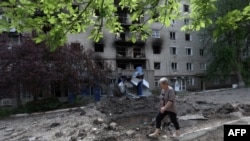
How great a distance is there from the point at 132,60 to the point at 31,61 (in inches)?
1000

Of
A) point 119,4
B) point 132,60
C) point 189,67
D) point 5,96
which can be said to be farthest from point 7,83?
point 189,67

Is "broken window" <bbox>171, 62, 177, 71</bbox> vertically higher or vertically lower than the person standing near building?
higher

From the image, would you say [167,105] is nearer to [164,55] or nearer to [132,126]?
[132,126]

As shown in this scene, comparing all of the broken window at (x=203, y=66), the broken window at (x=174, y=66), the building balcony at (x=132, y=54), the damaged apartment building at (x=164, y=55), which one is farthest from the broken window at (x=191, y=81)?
the building balcony at (x=132, y=54)

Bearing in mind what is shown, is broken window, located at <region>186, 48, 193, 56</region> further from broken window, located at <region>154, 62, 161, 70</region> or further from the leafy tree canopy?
the leafy tree canopy

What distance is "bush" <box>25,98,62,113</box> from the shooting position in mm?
21284

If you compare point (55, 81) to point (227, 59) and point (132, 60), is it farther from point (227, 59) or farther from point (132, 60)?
Result: point (227, 59)

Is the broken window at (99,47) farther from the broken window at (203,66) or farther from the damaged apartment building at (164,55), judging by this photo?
the broken window at (203,66)

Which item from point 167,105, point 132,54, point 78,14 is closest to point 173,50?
point 132,54

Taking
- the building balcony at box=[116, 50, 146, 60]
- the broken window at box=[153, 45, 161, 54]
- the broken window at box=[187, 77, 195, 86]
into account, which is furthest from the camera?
the broken window at box=[187, 77, 195, 86]

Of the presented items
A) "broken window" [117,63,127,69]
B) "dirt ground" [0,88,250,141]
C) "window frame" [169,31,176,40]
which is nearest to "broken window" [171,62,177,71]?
"window frame" [169,31,176,40]

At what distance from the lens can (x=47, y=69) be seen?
2081cm

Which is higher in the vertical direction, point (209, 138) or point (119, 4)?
point (119, 4)

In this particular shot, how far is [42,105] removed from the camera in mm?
21578
